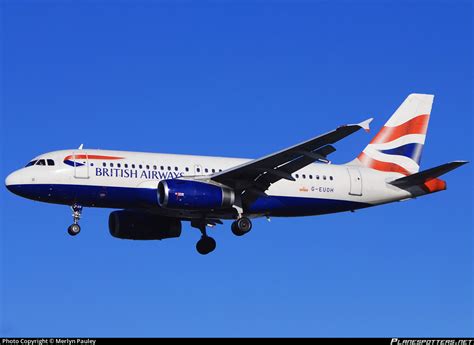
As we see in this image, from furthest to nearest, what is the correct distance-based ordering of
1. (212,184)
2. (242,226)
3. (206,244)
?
(206,244) → (242,226) → (212,184)

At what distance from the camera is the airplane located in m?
55.5

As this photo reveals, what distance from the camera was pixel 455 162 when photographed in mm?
54969

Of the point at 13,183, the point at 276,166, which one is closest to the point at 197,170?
the point at 276,166

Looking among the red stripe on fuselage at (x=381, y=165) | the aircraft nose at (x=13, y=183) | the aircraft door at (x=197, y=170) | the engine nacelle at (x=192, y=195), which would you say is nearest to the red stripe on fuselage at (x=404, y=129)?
the red stripe on fuselage at (x=381, y=165)

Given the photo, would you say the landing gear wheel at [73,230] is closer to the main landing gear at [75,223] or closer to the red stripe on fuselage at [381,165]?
the main landing gear at [75,223]

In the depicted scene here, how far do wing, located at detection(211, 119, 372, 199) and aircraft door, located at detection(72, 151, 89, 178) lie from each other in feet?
19.0

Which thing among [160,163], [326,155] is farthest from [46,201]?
[326,155]

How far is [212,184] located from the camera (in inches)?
2227

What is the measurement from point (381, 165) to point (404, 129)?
10.2 feet

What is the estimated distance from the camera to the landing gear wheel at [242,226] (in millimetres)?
57031

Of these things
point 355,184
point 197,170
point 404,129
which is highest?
point 404,129

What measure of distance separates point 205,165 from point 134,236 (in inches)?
210

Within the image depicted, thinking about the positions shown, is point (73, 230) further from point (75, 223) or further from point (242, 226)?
point (242, 226)

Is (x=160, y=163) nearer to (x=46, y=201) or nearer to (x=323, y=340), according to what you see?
(x=46, y=201)
